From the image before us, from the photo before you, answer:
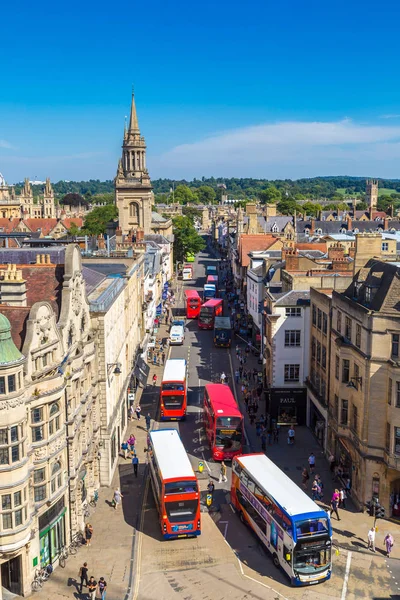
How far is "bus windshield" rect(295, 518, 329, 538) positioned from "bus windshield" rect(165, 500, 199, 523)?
684 centimetres

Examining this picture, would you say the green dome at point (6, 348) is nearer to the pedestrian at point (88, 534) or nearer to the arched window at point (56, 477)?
the arched window at point (56, 477)

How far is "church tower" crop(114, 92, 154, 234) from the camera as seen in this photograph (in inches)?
4700

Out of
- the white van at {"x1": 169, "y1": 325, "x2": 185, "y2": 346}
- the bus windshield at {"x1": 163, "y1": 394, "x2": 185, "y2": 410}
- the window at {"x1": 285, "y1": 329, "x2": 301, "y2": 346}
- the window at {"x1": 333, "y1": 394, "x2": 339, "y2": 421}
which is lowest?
the white van at {"x1": 169, "y1": 325, "x2": 185, "y2": 346}

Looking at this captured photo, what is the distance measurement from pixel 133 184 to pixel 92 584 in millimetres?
97132

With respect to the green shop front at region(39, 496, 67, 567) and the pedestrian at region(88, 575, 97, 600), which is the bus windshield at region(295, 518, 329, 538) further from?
the green shop front at region(39, 496, 67, 567)

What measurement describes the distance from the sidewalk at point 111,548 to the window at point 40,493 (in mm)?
4102

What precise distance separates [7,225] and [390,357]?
139 metres

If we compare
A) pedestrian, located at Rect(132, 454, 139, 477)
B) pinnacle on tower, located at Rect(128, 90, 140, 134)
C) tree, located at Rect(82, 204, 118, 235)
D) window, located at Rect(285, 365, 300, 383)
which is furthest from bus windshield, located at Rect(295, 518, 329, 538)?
tree, located at Rect(82, 204, 118, 235)

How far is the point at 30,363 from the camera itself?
96.4 feet

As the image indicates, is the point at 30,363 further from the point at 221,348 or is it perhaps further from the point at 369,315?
the point at 221,348

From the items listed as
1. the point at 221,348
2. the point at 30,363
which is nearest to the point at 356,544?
the point at 30,363

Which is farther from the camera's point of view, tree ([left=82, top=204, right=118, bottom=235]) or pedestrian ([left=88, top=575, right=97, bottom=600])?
tree ([left=82, top=204, right=118, bottom=235])

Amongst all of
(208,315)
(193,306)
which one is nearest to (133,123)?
(193,306)

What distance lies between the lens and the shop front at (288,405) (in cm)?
5325
